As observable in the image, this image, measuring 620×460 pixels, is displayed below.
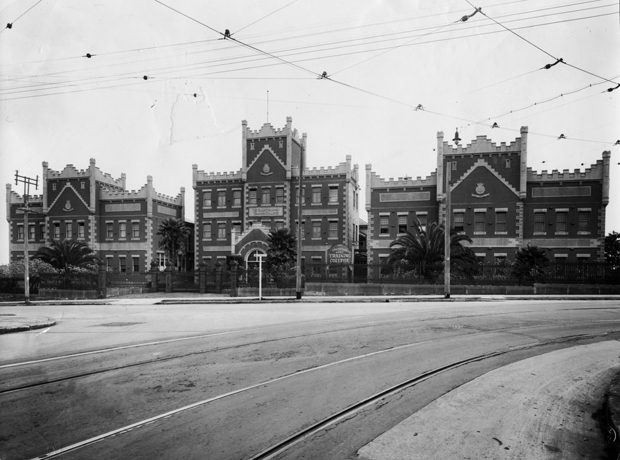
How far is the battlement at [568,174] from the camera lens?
37.6 metres

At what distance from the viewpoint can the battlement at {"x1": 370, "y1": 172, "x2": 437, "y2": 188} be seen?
41.6 metres

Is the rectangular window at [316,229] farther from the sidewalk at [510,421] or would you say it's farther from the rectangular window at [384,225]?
the sidewalk at [510,421]

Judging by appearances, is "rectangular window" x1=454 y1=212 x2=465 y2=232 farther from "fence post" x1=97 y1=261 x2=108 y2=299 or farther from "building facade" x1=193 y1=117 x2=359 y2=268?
"fence post" x1=97 y1=261 x2=108 y2=299

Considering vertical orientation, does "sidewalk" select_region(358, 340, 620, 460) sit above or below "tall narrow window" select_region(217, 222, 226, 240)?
below

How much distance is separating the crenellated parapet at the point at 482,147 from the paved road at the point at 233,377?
28733mm

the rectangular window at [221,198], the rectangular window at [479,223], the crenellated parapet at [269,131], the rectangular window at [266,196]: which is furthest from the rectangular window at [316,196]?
the rectangular window at [479,223]

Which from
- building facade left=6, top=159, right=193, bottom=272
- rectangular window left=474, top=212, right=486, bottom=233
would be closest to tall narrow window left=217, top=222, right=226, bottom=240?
building facade left=6, top=159, right=193, bottom=272

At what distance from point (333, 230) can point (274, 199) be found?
23.7ft

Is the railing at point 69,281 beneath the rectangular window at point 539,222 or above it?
beneath

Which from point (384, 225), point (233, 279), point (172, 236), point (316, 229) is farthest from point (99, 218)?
point (384, 225)

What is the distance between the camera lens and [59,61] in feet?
48.5

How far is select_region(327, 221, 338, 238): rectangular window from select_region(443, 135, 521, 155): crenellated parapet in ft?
42.3

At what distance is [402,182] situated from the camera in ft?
139

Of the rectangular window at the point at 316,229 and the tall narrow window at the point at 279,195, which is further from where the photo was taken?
the tall narrow window at the point at 279,195
